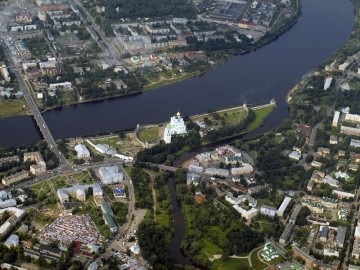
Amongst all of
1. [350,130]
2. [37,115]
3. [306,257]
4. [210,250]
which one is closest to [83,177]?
[37,115]

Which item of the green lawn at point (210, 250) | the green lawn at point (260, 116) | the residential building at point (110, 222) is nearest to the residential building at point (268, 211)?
the green lawn at point (210, 250)

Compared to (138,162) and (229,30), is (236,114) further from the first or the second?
(229,30)

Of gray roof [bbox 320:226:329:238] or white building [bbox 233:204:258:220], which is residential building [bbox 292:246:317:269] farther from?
white building [bbox 233:204:258:220]

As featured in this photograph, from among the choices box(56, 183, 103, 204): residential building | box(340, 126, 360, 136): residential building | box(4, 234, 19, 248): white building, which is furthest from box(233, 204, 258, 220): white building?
box(340, 126, 360, 136): residential building

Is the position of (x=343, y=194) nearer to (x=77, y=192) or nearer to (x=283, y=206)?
(x=283, y=206)

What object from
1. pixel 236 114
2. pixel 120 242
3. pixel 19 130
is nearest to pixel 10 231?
pixel 120 242
